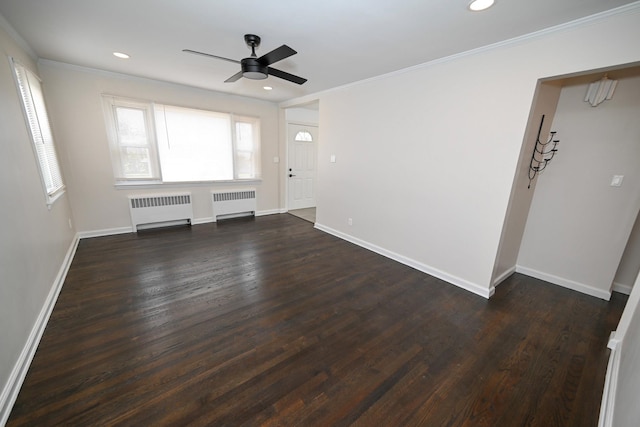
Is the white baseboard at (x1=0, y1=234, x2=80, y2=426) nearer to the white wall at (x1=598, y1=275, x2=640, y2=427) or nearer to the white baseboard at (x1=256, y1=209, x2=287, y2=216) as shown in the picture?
the white wall at (x1=598, y1=275, x2=640, y2=427)

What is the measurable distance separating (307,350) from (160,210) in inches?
154

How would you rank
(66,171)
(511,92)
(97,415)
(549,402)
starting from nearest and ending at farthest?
(97,415) < (549,402) < (511,92) < (66,171)

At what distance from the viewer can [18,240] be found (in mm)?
1818

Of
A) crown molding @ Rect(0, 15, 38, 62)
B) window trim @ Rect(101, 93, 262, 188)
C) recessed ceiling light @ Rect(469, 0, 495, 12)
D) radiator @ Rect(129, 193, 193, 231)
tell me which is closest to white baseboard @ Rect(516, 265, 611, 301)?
recessed ceiling light @ Rect(469, 0, 495, 12)

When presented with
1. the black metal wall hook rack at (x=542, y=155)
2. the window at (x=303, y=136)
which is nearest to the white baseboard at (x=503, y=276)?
the black metal wall hook rack at (x=542, y=155)

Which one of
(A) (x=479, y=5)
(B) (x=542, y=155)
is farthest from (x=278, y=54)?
(B) (x=542, y=155)

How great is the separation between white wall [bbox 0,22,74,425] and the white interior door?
13.4 feet

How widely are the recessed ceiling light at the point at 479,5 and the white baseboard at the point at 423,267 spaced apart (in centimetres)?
255

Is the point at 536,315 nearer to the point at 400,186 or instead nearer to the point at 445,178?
the point at 445,178

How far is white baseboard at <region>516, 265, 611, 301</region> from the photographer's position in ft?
8.76

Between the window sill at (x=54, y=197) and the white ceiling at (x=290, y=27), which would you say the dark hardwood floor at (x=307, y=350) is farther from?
the white ceiling at (x=290, y=27)

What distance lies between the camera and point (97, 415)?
4.47ft

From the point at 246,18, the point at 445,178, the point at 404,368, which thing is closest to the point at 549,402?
the point at 404,368

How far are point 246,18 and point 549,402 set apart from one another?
139 inches
